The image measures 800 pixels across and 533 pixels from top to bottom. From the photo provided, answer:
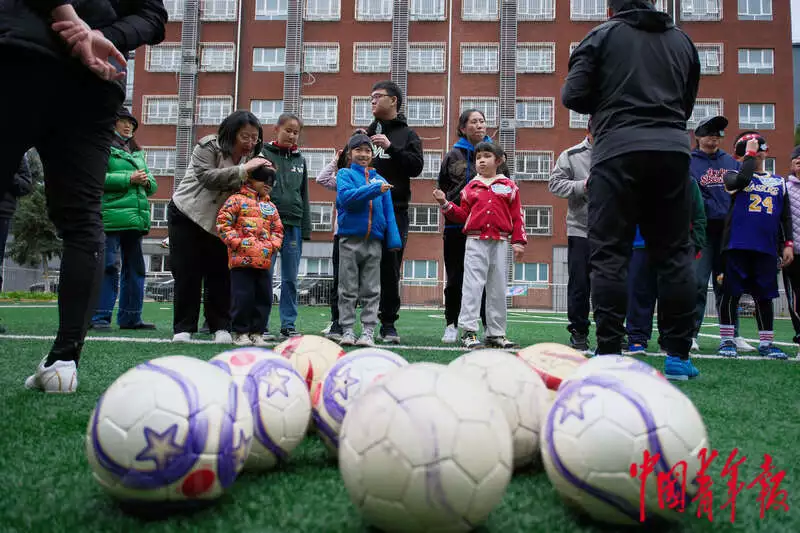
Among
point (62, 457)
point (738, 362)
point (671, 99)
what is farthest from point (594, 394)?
point (738, 362)

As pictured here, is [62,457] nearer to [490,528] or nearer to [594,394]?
[490,528]

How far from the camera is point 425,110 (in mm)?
33844

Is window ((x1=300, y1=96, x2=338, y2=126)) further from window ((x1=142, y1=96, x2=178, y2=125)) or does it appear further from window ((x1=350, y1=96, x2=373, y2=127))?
window ((x1=142, y1=96, x2=178, y2=125))

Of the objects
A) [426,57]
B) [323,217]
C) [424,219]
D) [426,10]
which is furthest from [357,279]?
[426,10]

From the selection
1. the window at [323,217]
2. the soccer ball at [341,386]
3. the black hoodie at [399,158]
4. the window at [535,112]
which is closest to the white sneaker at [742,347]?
the black hoodie at [399,158]

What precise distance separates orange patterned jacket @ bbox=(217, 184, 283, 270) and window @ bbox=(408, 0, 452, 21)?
32.1 metres

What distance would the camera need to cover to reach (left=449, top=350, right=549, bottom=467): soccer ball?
1883mm

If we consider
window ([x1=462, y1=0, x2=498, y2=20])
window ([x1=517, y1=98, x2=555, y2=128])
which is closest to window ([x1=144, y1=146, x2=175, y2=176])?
window ([x1=462, y1=0, x2=498, y2=20])

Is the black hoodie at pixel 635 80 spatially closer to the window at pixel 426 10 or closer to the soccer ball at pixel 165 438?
the soccer ball at pixel 165 438

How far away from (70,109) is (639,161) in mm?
3013

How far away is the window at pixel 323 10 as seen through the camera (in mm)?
34719

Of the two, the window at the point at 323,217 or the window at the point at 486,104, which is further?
the window at the point at 323,217

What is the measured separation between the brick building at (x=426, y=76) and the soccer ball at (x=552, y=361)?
99.0 feet

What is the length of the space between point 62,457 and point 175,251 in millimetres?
3754
